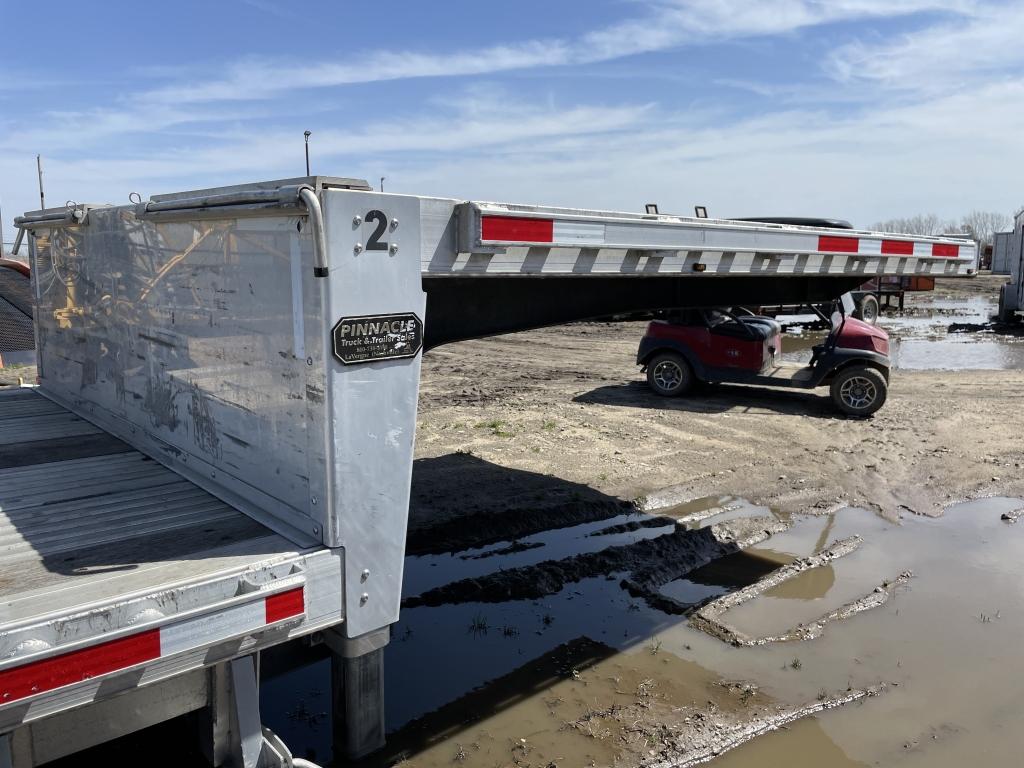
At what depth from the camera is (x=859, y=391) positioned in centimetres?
1059

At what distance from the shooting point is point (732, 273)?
4.99m

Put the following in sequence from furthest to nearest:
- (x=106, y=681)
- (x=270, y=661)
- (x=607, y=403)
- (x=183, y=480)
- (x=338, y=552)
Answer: (x=607, y=403) → (x=183, y=480) → (x=270, y=661) → (x=338, y=552) → (x=106, y=681)

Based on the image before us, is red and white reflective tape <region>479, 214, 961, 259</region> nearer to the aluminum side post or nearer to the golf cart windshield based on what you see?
the aluminum side post

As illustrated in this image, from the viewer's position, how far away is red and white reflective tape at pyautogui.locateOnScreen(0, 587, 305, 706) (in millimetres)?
2256

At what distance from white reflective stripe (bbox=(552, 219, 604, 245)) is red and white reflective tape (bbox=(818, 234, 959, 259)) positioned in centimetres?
252

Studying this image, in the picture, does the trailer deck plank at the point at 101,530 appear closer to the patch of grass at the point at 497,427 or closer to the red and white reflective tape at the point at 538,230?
the red and white reflective tape at the point at 538,230

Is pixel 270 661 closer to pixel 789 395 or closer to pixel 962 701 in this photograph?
pixel 962 701

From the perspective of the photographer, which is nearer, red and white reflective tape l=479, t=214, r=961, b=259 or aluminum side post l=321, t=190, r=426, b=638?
aluminum side post l=321, t=190, r=426, b=638

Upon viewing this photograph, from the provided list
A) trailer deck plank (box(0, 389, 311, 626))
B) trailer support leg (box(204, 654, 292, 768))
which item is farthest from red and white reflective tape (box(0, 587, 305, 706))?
trailer support leg (box(204, 654, 292, 768))

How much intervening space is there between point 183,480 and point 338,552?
1.28 m

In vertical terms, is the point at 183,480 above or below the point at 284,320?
below

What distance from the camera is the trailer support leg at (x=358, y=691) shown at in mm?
3229

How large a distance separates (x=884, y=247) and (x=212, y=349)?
5360 millimetres

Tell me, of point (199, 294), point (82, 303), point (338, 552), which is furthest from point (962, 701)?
point (82, 303)
